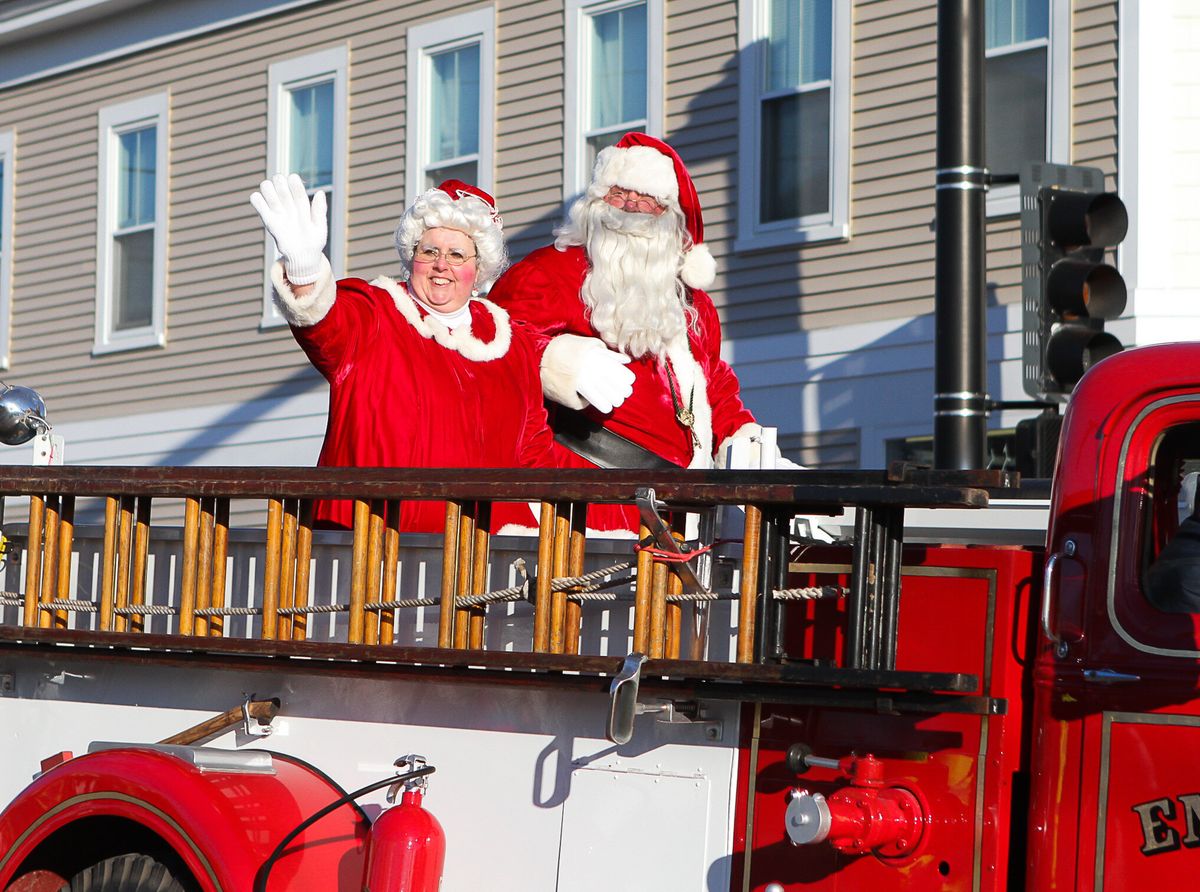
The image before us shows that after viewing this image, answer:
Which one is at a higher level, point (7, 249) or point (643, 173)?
point (7, 249)

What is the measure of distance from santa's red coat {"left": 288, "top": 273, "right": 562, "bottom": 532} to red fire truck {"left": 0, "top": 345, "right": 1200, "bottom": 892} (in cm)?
64

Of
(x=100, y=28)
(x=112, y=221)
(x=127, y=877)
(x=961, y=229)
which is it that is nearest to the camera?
(x=127, y=877)

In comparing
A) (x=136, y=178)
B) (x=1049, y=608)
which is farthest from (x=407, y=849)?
(x=136, y=178)

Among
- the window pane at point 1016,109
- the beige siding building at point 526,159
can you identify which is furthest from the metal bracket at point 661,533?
the window pane at point 1016,109

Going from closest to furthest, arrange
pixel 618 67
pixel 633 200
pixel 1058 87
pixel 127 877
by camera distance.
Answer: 1. pixel 127 877
2. pixel 633 200
3. pixel 1058 87
4. pixel 618 67

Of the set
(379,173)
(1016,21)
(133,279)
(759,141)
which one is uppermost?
(1016,21)

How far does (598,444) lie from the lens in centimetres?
528

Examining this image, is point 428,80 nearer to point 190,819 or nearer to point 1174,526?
point 190,819

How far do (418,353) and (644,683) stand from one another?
1771 mm

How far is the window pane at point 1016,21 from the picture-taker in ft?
31.9

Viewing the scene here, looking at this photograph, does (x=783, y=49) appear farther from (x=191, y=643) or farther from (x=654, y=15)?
(x=191, y=643)

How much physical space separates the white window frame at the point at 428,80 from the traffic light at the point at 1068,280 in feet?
19.8

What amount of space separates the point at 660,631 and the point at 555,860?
0.55 meters

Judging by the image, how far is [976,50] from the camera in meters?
7.24
